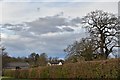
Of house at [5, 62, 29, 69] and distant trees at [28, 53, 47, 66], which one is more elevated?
distant trees at [28, 53, 47, 66]

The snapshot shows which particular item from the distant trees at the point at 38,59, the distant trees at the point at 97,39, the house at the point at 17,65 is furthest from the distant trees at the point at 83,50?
the house at the point at 17,65

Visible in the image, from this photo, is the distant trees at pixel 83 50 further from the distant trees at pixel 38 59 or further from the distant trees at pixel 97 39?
the distant trees at pixel 38 59

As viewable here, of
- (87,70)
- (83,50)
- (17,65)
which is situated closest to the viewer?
(87,70)

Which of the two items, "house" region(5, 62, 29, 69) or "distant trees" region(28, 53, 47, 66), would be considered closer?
"distant trees" region(28, 53, 47, 66)

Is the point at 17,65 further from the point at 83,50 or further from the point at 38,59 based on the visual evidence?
the point at 83,50

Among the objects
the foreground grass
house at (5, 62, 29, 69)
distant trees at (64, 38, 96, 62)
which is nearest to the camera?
the foreground grass

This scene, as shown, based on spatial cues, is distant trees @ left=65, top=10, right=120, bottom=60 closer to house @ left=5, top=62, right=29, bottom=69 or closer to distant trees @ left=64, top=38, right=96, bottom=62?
distant trees @ left=64, top=38, right=96, bottom=62

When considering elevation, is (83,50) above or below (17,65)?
above

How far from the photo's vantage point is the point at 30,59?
142875mm

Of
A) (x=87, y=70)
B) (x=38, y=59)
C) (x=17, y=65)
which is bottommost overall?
(x=17, y=65)

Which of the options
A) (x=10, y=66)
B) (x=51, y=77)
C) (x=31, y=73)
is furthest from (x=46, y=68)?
(x=10, y=66)

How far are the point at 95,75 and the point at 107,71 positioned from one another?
210 centimetres

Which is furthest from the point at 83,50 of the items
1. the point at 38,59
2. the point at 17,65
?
the point at 17,65

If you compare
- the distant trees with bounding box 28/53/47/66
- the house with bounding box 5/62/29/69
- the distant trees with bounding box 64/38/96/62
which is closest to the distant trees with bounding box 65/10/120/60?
the distant trees with bounding box 64/38/96/62
